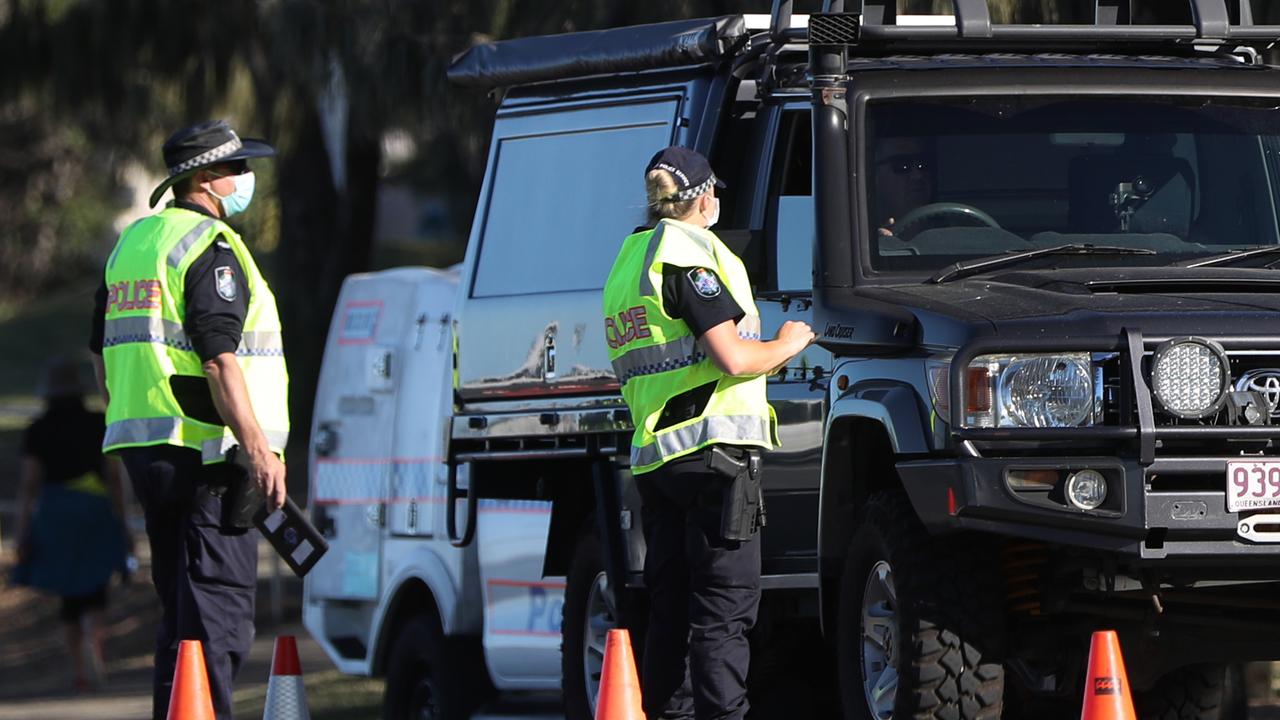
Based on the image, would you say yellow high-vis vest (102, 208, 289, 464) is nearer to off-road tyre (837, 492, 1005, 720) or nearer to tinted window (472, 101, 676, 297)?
tinted window (472, 101, 676, 297)

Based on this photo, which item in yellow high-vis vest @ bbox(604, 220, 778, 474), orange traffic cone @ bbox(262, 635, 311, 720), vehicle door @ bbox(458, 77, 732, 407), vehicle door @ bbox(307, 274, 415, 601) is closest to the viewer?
yellow high-vis vest @ bbox(604, 220, 778, 474)

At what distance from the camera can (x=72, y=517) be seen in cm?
1459

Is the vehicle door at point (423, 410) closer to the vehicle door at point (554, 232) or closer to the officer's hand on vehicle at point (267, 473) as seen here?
the vehicle door at point (554, 232)

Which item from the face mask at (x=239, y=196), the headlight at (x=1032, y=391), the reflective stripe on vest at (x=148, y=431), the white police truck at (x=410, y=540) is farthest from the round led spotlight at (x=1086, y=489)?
the white police truck at (x=410, y=540)

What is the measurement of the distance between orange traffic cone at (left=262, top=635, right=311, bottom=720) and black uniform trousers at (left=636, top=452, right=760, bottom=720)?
1104 mm

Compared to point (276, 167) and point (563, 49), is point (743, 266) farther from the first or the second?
point (276, 167)

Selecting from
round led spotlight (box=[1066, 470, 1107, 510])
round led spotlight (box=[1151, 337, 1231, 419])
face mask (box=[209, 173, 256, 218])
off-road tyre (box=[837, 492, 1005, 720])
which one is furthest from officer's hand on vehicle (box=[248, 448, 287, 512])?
round led spotlight (box=[1151, 337, 1231, 419])

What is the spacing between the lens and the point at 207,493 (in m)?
7.21

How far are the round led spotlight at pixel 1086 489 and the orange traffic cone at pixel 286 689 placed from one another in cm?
240

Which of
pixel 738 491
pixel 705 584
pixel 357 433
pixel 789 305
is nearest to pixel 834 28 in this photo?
pixel 789 305

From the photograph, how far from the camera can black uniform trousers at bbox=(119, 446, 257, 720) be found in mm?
7121

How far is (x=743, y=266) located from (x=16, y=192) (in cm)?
3923

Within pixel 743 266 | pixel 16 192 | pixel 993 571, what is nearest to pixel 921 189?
pixel 743 266

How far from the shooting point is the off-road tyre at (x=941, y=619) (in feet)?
20.7
